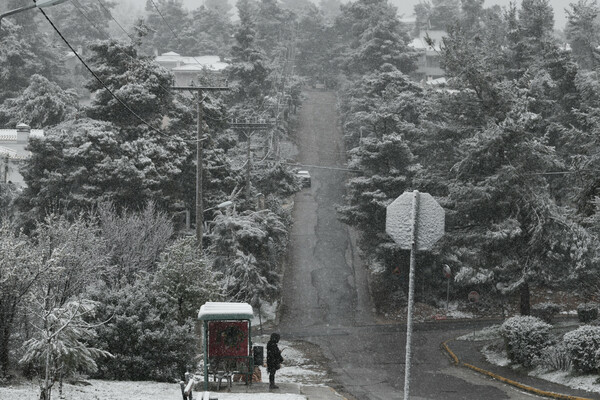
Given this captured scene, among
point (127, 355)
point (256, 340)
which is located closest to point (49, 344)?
point (127, 355)

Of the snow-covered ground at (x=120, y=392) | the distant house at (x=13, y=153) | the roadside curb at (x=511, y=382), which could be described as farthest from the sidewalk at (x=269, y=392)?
the distant house at (x=13, y=153)

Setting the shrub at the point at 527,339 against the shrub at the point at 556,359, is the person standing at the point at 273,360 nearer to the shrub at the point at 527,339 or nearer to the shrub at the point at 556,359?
the shrub at the point at 556,359

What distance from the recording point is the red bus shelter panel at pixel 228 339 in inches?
726

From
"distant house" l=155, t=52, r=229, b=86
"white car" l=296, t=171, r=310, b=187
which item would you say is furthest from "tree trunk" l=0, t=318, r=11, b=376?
"distant house" l=155, t=52, r=229, b=86

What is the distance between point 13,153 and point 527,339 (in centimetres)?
3305

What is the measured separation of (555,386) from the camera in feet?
69.9

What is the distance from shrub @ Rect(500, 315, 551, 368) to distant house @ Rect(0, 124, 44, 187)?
2951 cm

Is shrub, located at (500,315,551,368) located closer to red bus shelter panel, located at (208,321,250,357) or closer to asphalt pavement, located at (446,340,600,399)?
asphalt pavement, located at (446,340,600,399)

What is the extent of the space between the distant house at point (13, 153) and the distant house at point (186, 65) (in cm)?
3103

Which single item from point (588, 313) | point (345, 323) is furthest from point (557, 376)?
point (345, 323)

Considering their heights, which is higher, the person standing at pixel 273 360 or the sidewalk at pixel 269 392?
the person standing at pixel 273 360

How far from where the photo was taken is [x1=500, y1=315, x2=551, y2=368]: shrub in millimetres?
24375

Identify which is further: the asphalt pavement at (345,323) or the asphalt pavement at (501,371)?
the asphalt pavement at (345,323)

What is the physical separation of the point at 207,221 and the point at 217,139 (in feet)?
26.8
